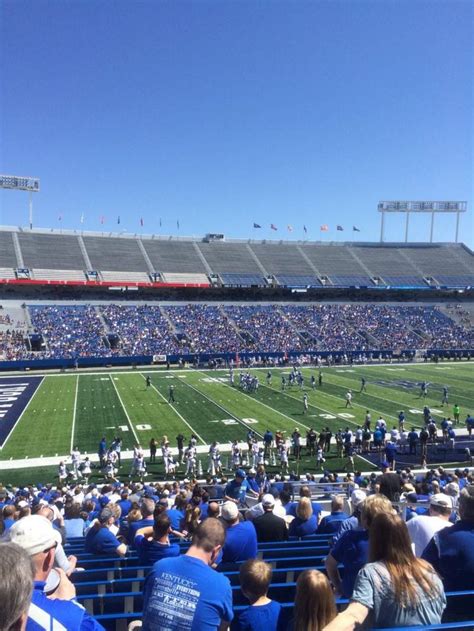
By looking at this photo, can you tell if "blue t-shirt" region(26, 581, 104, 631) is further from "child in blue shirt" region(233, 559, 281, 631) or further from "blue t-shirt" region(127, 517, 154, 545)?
"blue t-shirt" region(127, 517, 154, 545)

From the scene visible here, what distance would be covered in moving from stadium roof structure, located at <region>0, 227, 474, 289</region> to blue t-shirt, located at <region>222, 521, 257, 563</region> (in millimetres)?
55924

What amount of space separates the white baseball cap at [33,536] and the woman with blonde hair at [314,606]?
1.26m

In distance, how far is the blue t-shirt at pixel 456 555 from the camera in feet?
11.9

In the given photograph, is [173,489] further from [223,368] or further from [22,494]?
[223,368]

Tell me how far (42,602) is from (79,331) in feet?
161

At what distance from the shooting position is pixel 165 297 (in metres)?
63.1

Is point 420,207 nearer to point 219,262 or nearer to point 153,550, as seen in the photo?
point 219,262

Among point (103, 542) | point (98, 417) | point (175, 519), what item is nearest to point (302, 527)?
point (175, 519)

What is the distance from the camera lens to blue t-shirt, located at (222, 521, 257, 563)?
4.78m

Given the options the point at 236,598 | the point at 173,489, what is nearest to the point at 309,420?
the point at 173,489

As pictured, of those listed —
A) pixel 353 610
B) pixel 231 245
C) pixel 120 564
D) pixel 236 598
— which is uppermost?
pixel 231 245

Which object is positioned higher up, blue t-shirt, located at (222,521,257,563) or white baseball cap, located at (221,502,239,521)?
white baseball cap, located at (221,502,239,521)

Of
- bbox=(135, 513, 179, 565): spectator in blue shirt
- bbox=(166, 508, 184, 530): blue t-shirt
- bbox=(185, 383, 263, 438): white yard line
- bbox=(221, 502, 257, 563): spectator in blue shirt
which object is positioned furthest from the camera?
bbox=(185, 383, 263, 438): white yard line

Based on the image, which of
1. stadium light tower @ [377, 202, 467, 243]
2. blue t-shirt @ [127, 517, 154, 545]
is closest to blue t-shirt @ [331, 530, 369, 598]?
blue t-shirt @ [127, 517, 154, 545]
